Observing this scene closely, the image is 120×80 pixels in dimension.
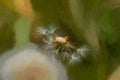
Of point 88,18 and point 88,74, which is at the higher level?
point 88,18

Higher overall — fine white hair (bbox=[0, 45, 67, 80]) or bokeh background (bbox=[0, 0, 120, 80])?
bokeh background (bbox=[0, 0, 120, 80])

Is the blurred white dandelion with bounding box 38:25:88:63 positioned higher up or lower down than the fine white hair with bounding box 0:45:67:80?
higher up

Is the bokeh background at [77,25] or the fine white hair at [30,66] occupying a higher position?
the bokeh background at [77,25]

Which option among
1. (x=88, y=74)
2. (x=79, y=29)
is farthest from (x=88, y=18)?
(x=88, y=74)

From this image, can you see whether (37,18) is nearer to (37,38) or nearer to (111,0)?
(37,38)
